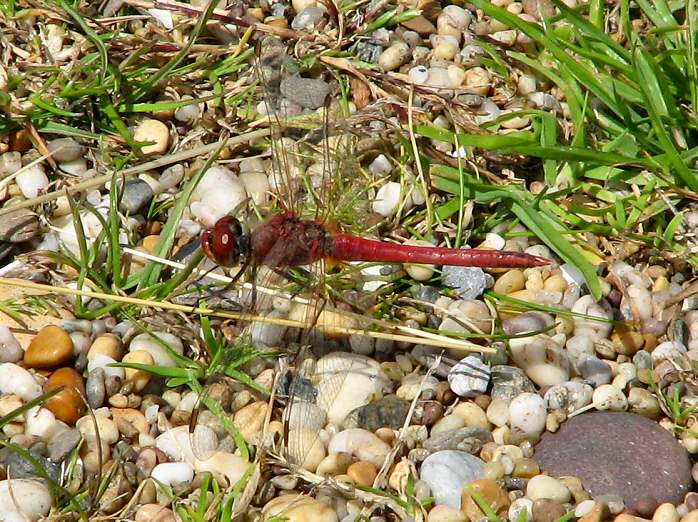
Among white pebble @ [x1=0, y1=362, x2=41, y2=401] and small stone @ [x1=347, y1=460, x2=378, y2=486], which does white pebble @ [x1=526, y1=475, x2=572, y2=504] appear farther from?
white pebble @ [x1=0, y1=362, x2=41, y2=401]

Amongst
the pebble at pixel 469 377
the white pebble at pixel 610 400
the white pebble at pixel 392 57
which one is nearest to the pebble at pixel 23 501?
the pebble at pixel 469 377

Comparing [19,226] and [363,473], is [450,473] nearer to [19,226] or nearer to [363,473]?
[363,473]

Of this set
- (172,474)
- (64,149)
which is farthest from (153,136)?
(172,474)

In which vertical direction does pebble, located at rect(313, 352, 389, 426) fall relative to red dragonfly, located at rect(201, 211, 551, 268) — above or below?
below

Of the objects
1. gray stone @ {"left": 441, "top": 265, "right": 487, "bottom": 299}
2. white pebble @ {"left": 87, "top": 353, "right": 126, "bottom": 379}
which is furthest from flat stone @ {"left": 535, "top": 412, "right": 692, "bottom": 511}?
white pebble @ {"left": 87, "top": 353, "right": 126, "bottom": 379}

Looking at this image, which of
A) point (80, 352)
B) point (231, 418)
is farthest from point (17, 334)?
point (231, 418)

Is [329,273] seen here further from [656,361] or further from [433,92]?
[656,361]
